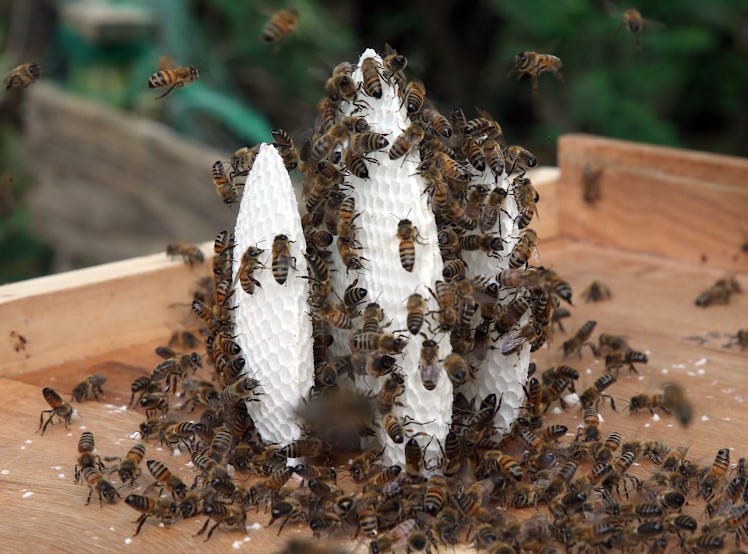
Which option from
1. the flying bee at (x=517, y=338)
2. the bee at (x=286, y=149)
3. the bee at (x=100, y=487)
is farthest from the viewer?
the bee at (x=286, y=149)

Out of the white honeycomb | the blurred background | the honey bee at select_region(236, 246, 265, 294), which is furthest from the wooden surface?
the blurred background

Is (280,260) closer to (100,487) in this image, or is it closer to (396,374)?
(396,374)

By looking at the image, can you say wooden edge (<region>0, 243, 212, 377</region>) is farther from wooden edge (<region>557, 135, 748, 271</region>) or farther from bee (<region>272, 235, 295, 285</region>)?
wooden edge (<region>557, 135, 748, 271</region>)

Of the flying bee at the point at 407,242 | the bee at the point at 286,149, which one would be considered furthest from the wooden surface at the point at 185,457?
the bee at the point at 286,149

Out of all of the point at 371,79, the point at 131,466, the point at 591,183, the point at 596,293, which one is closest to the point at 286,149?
the point at 371,79

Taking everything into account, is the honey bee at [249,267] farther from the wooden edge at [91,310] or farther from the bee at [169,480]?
the wooden edge at [91,310]

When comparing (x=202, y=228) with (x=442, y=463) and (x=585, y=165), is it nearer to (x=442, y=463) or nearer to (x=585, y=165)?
(x=585, y=165)
